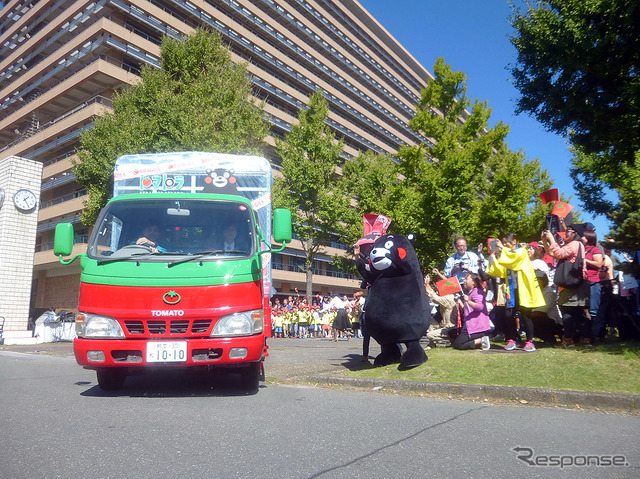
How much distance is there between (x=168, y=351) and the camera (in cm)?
440

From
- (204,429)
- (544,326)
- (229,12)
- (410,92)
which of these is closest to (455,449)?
(204,429)

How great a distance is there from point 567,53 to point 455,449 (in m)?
7.74

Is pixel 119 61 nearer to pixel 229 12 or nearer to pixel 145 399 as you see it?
pixel 229 12

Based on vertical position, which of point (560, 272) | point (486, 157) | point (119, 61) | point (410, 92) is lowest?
point (560, 272)

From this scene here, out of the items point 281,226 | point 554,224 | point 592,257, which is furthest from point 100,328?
point 554,224

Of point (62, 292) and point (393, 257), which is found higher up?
point (62, 292)

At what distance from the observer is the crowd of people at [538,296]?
629cm

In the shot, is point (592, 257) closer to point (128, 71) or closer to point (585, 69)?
point (585, 69)

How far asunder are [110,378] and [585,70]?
8.77 m

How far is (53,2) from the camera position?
4009 centimetres

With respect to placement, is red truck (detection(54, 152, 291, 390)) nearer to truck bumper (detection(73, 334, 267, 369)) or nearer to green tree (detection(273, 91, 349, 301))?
truck bumper (detection(73, 334, 267, 369))

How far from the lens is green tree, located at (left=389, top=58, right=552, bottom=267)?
19406 mm

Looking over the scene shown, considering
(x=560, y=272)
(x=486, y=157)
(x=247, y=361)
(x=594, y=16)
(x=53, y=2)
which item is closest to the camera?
(x=247, y=361)

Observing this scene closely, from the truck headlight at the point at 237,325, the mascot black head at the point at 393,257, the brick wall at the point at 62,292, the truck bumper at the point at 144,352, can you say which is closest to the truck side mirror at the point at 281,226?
the truck headlight at the point at 237,325
